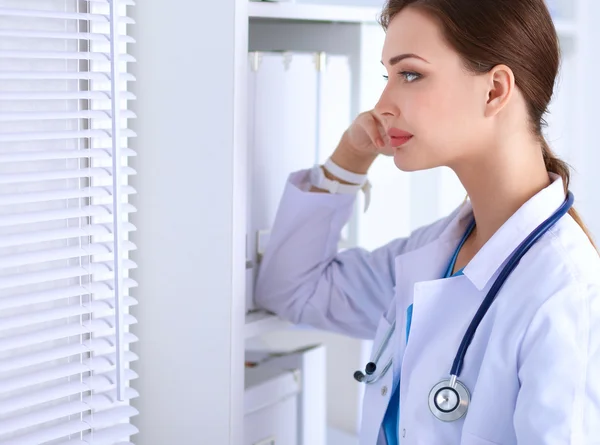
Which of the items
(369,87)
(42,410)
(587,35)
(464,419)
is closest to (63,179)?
(42,410)

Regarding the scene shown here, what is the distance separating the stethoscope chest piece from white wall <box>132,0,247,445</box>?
33cm

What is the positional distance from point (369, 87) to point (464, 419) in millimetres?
846

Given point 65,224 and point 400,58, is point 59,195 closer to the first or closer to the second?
point 65,224

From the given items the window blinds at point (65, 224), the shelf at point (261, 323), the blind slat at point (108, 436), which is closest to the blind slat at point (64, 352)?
the window blinds at point (65, 224)

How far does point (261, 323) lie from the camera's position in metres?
1.44

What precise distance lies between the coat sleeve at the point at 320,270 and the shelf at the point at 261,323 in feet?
0.05

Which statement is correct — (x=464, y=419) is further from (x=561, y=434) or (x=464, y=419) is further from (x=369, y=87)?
(x=369, y=87)

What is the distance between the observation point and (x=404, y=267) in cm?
138

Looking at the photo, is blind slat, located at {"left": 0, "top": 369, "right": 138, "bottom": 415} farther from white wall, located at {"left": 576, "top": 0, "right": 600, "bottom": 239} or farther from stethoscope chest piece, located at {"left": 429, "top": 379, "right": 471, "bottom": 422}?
white wall, located at {"left": 576, "top": 0, "right": 600, "bottom": 239}

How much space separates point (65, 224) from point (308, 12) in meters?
0.55

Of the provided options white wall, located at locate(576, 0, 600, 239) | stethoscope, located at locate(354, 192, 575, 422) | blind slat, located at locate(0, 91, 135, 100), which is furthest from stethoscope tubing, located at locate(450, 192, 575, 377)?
white wall, located at locate(576, 0, 600, 239)

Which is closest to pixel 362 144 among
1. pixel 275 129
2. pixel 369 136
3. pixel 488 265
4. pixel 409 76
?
pixel 369 136

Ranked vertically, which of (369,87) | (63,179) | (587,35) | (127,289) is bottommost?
(127,289)

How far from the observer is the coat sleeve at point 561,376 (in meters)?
1.03
